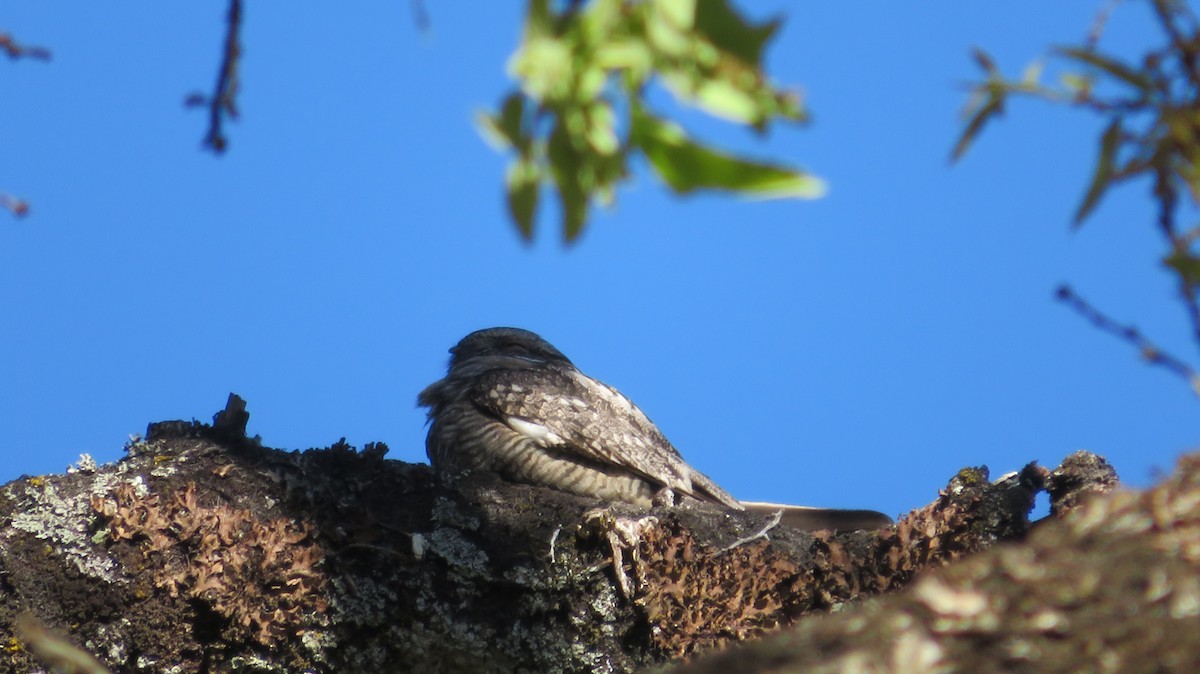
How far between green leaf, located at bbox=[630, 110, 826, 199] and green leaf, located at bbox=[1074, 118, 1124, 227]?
454 millimetres

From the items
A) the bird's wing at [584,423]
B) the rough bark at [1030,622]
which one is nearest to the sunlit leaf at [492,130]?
the rough bark at [1030,622]

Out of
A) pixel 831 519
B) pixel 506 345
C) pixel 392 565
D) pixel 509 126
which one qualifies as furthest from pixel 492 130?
pixel 506 345

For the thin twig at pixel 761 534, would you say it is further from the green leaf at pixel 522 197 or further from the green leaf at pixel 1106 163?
the green leaf at pixel 522 197

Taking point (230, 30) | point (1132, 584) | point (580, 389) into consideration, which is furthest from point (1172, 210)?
point (580, 389)

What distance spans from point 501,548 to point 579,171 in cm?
237

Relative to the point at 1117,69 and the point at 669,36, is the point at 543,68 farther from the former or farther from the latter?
the point at 1117,69

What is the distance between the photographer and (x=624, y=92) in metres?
0.89

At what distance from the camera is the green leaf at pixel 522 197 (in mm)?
882

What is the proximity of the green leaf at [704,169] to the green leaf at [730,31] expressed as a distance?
0.24ft

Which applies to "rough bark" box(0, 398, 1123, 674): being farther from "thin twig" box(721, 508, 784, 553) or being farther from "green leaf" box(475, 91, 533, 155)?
"green leaf" box(475, 91, 533, 155)

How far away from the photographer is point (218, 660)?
9.45 feet

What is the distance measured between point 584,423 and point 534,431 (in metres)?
0.20

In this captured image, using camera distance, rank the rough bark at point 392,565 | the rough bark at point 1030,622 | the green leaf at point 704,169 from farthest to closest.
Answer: the rough bark at point 392,565, the rough bark at point 1030,622, the green leaf at point 704,169

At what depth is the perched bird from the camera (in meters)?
4.41
